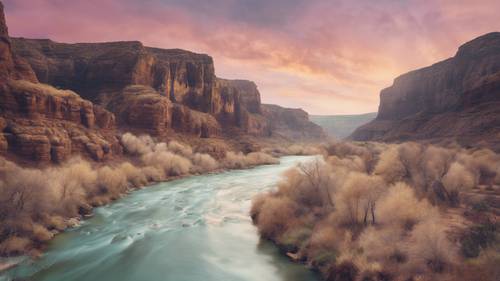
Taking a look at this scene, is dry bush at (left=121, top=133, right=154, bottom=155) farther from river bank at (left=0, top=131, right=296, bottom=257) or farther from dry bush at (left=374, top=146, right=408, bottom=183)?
dry bush at (left=374, top=146, right=408, bottom=183)

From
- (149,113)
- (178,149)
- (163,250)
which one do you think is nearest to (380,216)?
(163,250)

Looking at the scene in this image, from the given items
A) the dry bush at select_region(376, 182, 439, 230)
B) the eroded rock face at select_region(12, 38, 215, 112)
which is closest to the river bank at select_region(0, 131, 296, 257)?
the dry bush at select_region(376, 182, 439, 230)

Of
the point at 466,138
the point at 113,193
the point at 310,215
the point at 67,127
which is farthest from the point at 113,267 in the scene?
the point at 466,138

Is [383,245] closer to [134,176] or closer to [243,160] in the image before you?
[134,176]

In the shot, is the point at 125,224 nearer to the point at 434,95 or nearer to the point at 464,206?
the point at 464,206

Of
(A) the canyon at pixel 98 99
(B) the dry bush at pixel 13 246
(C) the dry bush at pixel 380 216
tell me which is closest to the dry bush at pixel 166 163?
(A) the canyon at pixel 98 99

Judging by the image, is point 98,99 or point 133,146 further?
point 98,99

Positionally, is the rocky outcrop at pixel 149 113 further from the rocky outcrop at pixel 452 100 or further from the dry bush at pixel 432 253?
the rocky outcrop at pixel 452 100
